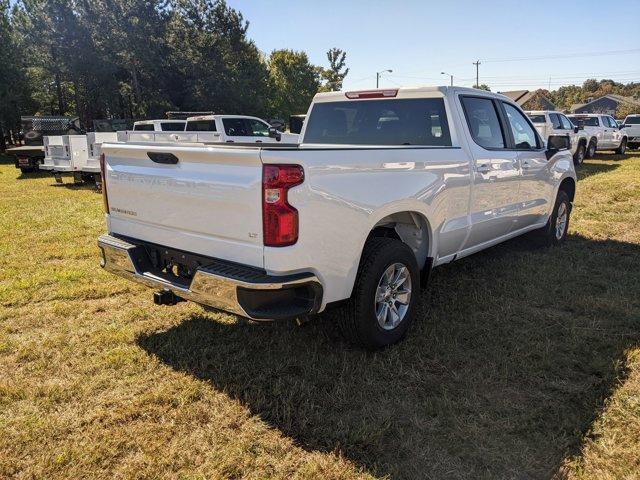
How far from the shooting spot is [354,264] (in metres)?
3.22

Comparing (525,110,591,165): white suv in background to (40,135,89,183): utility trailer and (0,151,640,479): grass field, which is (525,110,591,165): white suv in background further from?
(40,135,89,183): utility trailer

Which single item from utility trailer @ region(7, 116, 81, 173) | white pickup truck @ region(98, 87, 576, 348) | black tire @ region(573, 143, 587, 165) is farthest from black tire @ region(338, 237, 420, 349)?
black tire @ region(573, 143, 587, 165)

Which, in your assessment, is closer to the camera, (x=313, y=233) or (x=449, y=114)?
(x=313, y=233)

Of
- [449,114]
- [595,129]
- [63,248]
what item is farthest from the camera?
[595,129]

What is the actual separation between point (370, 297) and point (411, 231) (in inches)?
36.8

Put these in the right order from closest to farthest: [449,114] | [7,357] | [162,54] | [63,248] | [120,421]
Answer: [120,421] < [7,357] < [449,114] < [63,248] < [162,54]

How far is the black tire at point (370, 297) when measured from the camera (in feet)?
11.0

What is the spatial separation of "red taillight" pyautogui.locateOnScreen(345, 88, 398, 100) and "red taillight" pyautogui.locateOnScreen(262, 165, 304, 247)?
2292 millimetres

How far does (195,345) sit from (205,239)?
3.53ft

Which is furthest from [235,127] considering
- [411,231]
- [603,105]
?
[603,105]

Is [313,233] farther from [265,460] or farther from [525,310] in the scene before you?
[525,310]

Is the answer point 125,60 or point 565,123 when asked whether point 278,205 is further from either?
point 125,60

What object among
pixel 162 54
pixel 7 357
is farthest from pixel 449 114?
pixel 162 54

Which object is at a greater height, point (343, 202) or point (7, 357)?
point (343, 202)
